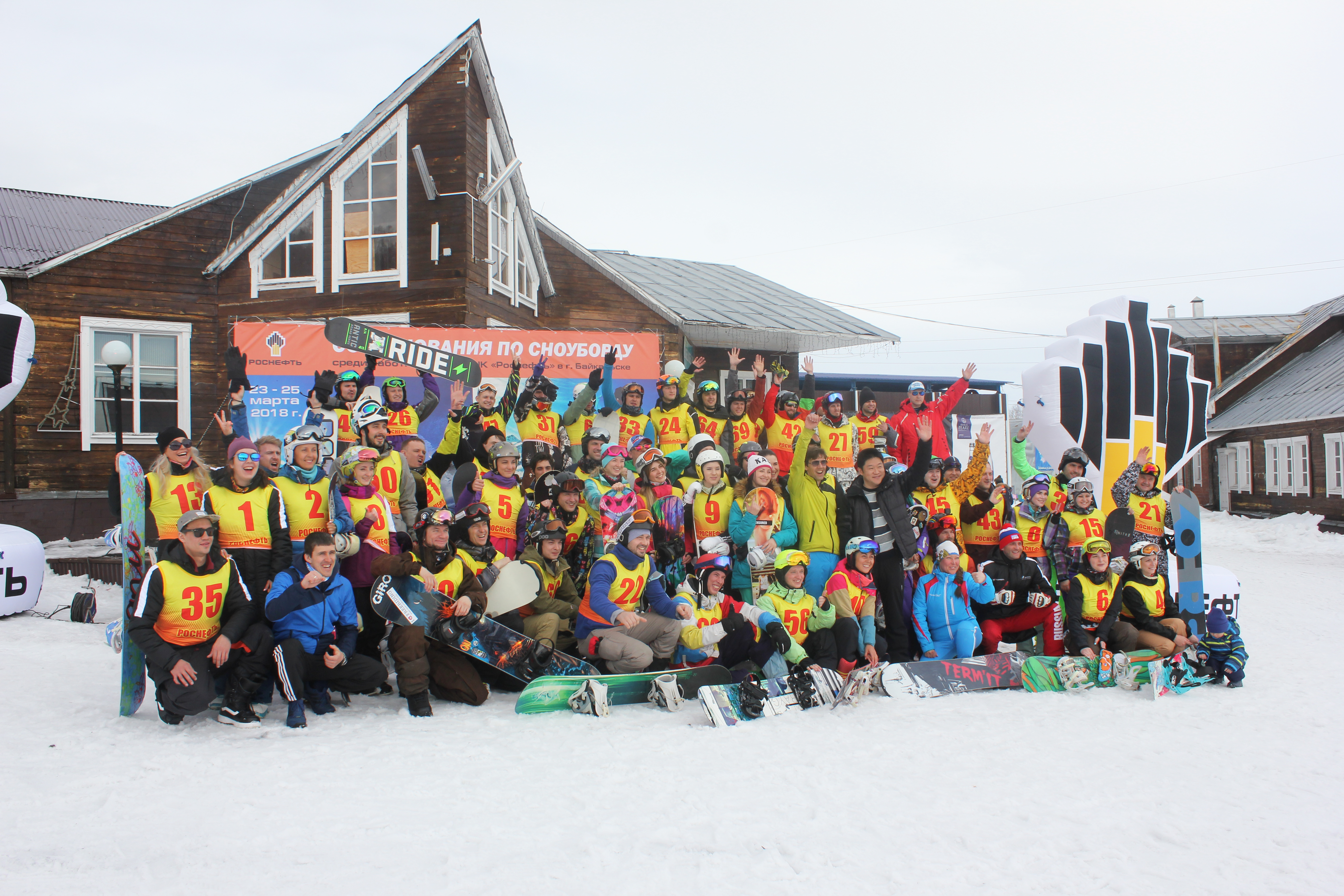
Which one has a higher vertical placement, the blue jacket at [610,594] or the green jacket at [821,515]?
the green jacket at [821,515]

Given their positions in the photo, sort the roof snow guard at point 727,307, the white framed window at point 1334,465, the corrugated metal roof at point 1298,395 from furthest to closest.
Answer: the corrugated metal roof at point 1298,395 < the white framed window at point 1334,465 < the roof snow guard at point 727,307

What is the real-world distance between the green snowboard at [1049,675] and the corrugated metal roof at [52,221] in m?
14.1

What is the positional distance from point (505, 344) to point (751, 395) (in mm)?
3335

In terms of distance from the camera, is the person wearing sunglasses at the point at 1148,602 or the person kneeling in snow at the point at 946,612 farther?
the person wearing sunglasses at the point at 1148,602

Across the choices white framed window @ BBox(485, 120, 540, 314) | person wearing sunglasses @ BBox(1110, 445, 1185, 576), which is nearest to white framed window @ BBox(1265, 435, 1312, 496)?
person wearing sunglasses @ BBox(1110, 445, 1185, 576)

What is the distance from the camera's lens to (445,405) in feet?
29.7

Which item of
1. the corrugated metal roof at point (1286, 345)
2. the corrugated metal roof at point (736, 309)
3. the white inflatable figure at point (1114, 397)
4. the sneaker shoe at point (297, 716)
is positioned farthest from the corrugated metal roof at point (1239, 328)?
the sneaker shoe at point (297, 716)

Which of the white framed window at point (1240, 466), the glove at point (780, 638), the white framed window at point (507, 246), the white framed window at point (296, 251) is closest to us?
the glove at point (780, 638)

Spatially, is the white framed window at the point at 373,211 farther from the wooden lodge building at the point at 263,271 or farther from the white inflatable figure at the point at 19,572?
the white inflatable figure at the point at 19,572

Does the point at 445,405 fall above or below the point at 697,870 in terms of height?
above

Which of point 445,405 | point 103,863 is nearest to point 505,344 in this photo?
point 445,405

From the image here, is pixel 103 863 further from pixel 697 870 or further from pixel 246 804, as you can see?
pixel 697 870

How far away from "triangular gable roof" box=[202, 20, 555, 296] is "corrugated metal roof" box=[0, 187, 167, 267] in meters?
2.36

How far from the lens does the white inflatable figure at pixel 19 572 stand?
784cm
